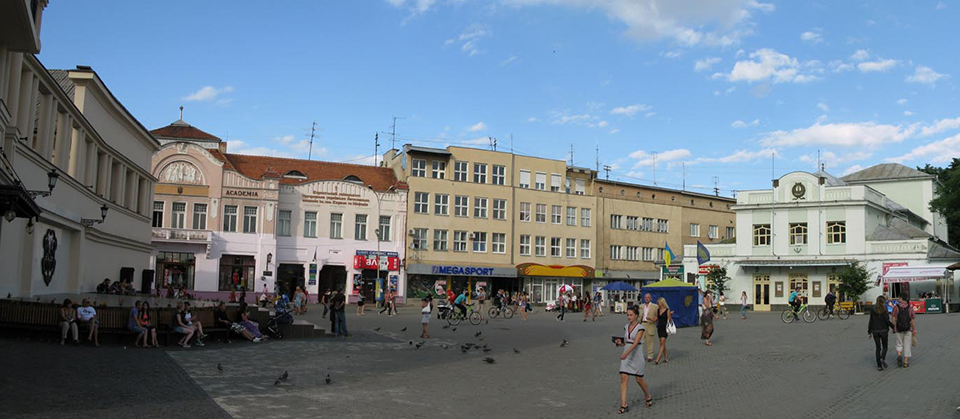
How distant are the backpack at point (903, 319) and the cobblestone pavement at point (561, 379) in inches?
34.9

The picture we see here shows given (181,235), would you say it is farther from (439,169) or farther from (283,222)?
(439,169)

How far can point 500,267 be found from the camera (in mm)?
60781

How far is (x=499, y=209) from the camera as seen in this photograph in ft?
203

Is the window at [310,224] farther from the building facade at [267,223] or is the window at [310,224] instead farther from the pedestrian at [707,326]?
the pedestrian at [707,326]

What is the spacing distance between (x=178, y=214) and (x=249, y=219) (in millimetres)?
4375

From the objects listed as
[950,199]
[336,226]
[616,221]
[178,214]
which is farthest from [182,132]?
[950,199]

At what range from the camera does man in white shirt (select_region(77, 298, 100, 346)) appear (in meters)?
18.9

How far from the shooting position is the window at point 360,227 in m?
55.9

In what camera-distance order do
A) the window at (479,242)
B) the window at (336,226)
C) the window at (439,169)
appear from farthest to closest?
1. the window at (479,242)
2. the window at (439,169)
3. the window at (336,226)

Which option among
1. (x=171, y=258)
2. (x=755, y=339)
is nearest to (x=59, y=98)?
(x=755, y=339)

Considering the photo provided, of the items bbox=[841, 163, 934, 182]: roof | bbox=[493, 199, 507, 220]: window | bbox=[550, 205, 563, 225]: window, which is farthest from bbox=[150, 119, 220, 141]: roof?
bbox=[841, 163, 934, 182]: roof

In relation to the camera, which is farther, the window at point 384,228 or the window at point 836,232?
the window at point 384,228

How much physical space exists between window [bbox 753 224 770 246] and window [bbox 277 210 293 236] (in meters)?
32.0

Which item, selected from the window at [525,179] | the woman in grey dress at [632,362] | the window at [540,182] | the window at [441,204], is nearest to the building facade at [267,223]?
the window at [441,204]
